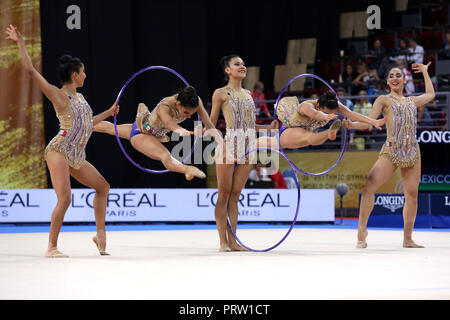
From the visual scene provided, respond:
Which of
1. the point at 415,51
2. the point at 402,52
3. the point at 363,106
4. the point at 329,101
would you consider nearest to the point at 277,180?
the point at 363,106

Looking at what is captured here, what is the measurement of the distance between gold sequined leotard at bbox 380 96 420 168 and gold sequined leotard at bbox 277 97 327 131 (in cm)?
71

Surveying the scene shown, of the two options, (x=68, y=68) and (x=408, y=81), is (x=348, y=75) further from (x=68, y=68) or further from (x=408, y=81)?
(x=68, y=68)

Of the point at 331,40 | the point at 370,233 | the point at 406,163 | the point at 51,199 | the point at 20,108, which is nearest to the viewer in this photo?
the point at 406,163

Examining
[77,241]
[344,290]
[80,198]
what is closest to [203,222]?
[80,198]

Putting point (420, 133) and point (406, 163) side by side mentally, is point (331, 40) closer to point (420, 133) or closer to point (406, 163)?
point (420, 133)

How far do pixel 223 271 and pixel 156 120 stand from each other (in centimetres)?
214

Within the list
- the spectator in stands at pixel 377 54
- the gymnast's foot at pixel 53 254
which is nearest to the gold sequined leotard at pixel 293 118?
the gymnast's foot at pixel 53 254

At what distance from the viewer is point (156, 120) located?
6.50 metres

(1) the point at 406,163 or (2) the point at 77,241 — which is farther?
(2) the point at 77,241

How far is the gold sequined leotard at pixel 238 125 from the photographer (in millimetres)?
6523

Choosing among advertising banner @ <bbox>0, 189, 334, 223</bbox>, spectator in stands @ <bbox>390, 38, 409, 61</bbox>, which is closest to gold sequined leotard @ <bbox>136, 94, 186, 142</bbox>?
advertising banner @ <bbox>0, 189, 334, 223</bbox>

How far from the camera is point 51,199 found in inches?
446

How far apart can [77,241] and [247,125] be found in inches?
107

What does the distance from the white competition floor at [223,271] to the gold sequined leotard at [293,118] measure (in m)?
1.26
